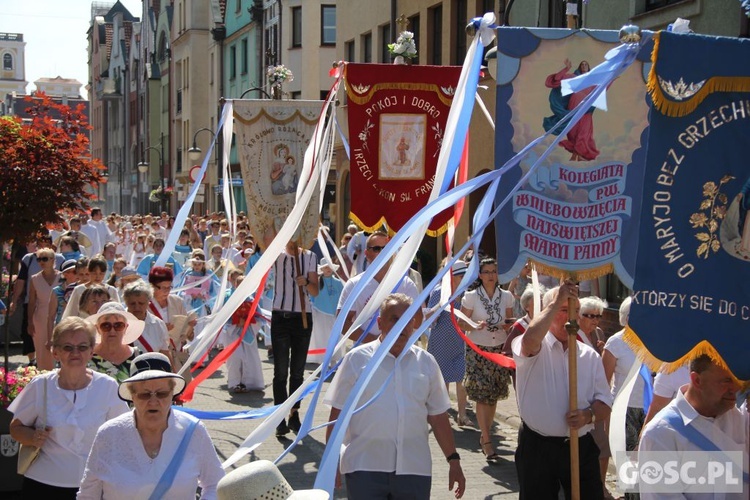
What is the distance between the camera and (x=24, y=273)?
45.1 feet

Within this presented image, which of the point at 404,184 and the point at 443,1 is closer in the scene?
the point at 404,184

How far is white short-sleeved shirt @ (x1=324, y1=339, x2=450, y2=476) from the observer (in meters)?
6.05

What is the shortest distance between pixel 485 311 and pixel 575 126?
482 cm

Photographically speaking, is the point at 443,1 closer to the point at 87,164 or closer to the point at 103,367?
the point at 87,164

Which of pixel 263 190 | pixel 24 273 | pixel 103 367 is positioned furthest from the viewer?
pixel 24 273

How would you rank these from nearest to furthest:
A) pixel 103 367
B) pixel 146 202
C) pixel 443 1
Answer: pixel 103 367 < pixel 443 1 < pixel 146 202

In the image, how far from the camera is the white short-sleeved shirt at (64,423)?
227 inches

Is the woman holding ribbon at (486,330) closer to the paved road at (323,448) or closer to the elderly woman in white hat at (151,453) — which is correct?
the paved road at (323,448)

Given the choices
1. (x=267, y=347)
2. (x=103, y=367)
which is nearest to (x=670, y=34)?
(x=103, y=367)

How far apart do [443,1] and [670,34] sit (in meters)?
20.5

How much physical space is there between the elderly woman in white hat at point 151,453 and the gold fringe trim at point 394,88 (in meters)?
A: 5.94

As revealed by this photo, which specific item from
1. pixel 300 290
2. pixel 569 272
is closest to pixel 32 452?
pixel 569 272

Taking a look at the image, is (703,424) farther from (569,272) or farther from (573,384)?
(569,272)

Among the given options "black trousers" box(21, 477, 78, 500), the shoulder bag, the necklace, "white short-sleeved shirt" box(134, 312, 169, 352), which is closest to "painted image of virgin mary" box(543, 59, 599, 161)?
the shoulder bag
